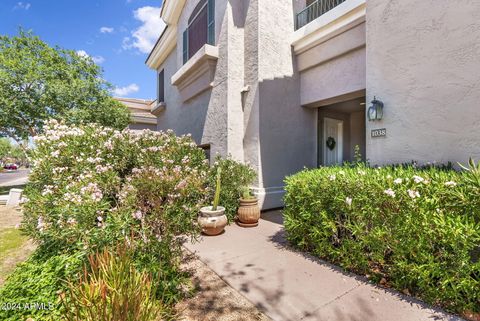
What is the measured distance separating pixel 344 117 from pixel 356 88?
3155 mm

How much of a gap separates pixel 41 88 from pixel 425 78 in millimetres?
14439

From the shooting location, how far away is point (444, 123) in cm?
420

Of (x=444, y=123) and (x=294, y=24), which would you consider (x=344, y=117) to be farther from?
(x=444, y=123)

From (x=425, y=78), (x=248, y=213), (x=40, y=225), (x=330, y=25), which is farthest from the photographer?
(x=330, y=25)

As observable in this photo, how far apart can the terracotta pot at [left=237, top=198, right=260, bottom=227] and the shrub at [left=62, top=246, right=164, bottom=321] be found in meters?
3.76

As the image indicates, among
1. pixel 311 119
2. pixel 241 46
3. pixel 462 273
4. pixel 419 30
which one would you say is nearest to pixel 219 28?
pixel 241 46

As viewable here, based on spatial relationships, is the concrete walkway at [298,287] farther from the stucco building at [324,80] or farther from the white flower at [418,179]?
the stucco building at [324,80]

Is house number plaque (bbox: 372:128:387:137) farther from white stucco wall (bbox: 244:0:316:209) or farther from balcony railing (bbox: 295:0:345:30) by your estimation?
balcony railing (bbox: 295:0:345:30)

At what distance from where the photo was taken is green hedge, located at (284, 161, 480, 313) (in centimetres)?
260

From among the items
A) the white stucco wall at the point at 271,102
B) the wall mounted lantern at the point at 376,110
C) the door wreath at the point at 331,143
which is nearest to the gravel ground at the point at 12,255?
the white stucco wall at the point at 271,102

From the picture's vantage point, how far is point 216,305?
9.50 ft

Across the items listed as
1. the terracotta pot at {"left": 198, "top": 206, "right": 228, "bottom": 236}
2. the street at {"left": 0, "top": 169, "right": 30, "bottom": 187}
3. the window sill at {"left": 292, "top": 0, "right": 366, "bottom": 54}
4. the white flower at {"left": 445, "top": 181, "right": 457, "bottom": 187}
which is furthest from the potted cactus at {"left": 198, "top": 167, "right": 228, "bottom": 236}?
the street at {"left": 0, "top": 169, "right": 30, "bottom": 187}

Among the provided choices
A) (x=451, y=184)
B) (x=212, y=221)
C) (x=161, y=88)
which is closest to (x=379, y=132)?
(x=451, y=184)

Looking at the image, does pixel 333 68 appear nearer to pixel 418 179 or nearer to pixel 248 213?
pixel 418 179
